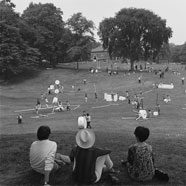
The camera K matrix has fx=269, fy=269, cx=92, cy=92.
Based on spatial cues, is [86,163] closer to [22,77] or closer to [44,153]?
[44,153]

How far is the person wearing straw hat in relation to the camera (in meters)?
5.59

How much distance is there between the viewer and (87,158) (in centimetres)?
560

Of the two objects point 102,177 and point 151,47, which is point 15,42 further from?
point 102,177

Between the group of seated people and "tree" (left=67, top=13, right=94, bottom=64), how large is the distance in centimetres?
6506

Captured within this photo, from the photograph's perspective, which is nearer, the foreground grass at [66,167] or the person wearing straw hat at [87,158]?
the person wearing straw hat at [87,158]

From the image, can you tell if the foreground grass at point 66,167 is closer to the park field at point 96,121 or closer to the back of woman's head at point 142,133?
the park field at point 96,121

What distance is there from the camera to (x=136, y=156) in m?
5.85

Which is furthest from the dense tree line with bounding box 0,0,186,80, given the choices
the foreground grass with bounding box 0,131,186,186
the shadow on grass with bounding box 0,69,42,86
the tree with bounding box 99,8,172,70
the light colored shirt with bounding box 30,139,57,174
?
the light colored shirt with bounding box 30,139,57,174

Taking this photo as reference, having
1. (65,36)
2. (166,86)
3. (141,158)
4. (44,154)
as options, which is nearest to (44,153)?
(44,154)

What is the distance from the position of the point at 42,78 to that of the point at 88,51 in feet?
48.0

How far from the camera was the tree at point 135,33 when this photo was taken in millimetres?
64750

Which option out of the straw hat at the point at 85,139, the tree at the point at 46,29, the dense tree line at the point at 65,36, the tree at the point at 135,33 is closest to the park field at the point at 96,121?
the straw hat at the point at 85,139

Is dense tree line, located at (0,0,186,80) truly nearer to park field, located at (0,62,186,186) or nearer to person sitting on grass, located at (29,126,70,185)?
park field, located at (0,62,186,186)

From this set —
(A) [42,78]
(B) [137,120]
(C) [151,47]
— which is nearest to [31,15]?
(A) [42,78]
